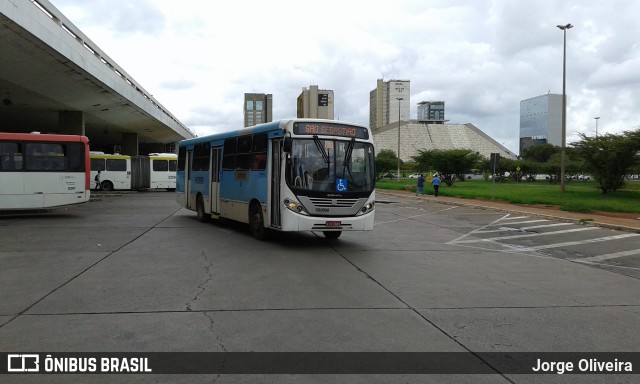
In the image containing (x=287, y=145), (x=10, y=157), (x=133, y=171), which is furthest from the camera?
(x=133, y=171)

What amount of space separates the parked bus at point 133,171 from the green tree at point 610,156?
29779mm

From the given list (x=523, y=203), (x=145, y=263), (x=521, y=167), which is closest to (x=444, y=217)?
(x=523, y=203)

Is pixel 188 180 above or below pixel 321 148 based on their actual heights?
below

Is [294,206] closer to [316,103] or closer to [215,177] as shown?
[215,177]

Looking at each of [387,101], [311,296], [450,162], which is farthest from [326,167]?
[387,101]

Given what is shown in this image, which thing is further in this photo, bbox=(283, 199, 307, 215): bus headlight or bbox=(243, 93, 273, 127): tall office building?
bbox=(243, 93, 273, 127): tall office building

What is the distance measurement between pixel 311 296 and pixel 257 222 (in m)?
6.07

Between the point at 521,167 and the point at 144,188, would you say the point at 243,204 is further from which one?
the point at 521,167

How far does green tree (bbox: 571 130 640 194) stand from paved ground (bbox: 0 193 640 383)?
17.6 metres

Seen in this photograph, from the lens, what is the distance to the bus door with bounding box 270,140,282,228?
11.9m

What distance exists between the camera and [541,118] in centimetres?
10556

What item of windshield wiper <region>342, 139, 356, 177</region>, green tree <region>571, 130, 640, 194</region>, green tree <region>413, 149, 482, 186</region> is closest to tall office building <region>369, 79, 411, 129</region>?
green tree <region>413, 149, 482, 186</region>

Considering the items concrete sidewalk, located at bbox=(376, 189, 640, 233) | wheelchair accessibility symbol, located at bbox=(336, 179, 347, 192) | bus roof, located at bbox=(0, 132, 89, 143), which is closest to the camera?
wheelchair accessibility symbol, located at bbox=(336, 179, 347, 192)

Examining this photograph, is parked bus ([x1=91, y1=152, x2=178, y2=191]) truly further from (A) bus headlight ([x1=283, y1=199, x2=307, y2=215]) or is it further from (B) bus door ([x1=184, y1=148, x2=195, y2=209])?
(A) bus headlight ([x1=283, y1=199, x2=307, y2=215])
